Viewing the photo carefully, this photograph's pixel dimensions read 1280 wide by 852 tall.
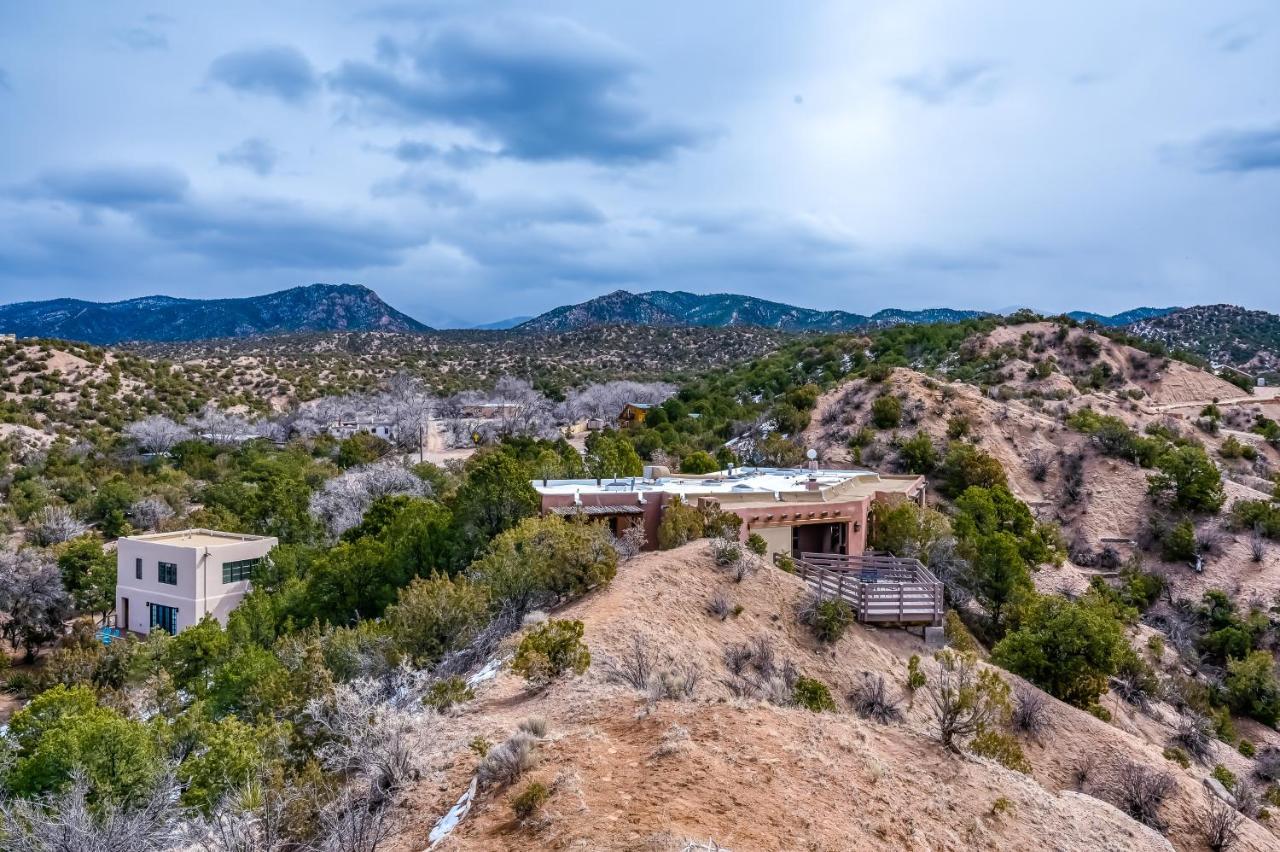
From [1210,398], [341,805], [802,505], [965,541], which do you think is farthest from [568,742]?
[1210,398]

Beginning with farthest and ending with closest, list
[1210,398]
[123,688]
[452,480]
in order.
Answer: [1210,398], [452,480], [123,688]

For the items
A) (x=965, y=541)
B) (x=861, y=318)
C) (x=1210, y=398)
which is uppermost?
(x=861, y=318)

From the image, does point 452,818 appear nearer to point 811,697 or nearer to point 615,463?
point 811,697

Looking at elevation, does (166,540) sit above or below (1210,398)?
below

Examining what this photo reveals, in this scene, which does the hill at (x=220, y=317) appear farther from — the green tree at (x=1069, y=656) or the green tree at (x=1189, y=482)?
the green tree at (x=1069, y=656)

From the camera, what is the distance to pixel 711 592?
18.0 m

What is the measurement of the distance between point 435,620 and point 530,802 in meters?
7.91

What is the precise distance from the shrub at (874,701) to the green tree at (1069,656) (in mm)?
5524

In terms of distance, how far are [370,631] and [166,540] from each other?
21.5 meters

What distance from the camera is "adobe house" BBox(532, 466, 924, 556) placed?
24859 mm

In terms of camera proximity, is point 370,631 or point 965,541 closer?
point 370,631

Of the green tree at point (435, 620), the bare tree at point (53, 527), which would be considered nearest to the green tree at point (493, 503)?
the green tree at point (435, 620)

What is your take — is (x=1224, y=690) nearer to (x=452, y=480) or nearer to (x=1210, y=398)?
(x=452, y=480)

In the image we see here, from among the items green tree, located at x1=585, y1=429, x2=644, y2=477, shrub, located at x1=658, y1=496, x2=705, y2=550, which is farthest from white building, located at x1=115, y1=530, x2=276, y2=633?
shrub, located at x1=658, y1=496, x2=705, y2=550
